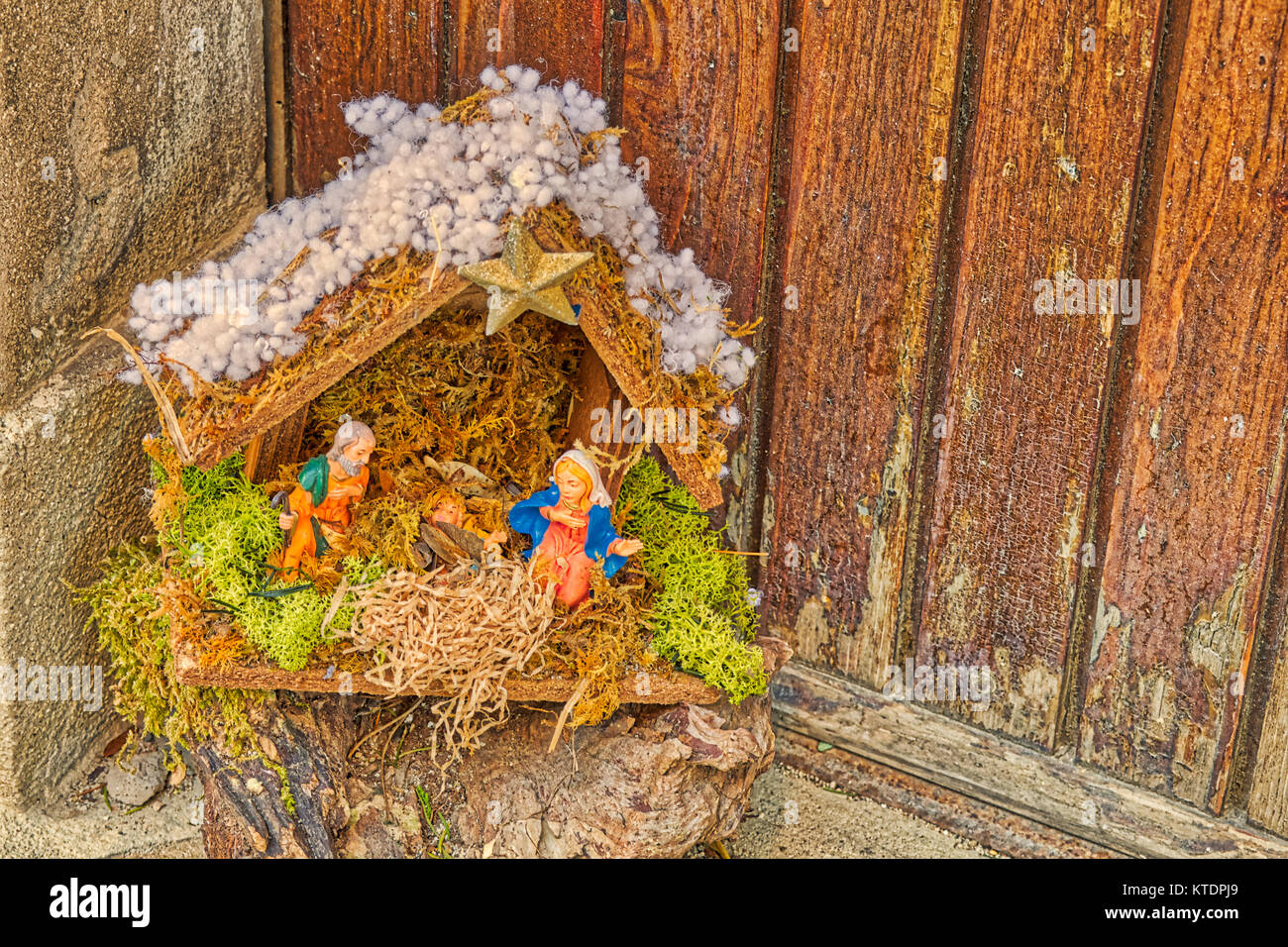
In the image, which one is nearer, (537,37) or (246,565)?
(246,565)

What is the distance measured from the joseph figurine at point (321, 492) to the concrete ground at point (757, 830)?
2.50 ft

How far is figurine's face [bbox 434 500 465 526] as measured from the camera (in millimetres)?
2121

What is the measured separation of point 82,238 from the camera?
2178 mm

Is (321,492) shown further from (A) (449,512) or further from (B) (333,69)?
(B) (333,69)

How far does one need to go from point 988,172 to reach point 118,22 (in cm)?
161

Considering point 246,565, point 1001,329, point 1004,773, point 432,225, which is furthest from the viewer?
point 1004,773

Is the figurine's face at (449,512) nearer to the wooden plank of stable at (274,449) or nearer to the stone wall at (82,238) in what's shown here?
the wooden plank of stable at (274,449)

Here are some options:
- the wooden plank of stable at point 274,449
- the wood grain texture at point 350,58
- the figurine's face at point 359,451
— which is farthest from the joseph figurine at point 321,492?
the wood grain texture at point 350,58

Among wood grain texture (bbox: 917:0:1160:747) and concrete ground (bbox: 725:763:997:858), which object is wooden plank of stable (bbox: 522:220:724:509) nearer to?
wood grain texture (bbox: 917:0:1160:747)

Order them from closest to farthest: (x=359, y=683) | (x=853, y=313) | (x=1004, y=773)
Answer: (x=359, y=683) < (x=853, y=313) < (x=1004, y=773)

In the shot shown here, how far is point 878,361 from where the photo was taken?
2291mm

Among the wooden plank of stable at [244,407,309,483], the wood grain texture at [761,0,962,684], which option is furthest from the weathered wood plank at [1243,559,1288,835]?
the wooden plank of stable at [244,407,309,483]

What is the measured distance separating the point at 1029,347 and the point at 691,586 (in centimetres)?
77

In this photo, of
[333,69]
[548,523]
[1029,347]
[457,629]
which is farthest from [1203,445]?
[333,69]
